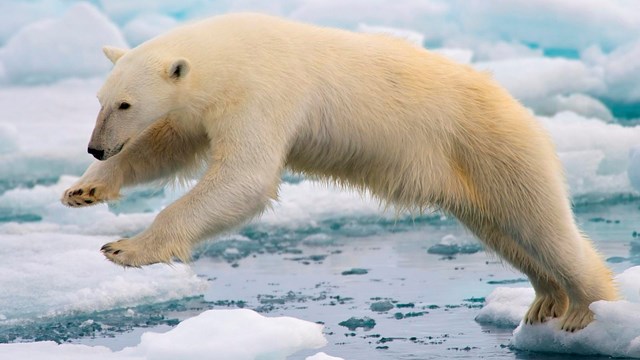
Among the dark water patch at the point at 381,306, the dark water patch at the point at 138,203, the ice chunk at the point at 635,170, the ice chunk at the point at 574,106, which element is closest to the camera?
the dark water patch at the point at 381,306

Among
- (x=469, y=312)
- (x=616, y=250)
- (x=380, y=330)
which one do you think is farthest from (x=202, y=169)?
(x=616, y=250)

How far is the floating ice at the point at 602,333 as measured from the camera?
15.4 ft

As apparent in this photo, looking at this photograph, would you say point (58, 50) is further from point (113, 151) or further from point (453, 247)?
point (113, 151)

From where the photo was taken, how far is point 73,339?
556cm

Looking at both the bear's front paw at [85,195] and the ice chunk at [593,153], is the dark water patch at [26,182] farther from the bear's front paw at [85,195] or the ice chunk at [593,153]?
the bear's front paw at [85,195]

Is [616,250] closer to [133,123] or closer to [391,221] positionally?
[391,221]

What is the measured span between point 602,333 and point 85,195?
244 cm

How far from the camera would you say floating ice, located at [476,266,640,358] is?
4695 mm

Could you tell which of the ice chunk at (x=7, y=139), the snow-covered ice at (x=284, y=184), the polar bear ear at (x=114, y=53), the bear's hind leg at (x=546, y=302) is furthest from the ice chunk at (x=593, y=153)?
the polar bear ear at (x=114, y=53)

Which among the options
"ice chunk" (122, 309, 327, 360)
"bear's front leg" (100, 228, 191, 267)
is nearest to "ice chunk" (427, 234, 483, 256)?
"ice chunk" (122, 309, 327, 360)

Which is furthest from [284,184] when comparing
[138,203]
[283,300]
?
[283,300]

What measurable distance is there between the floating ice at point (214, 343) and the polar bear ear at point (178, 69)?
1198mm

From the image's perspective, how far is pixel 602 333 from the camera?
4.80 metres

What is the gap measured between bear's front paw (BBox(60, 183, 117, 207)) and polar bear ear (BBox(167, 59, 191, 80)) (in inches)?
26.2
